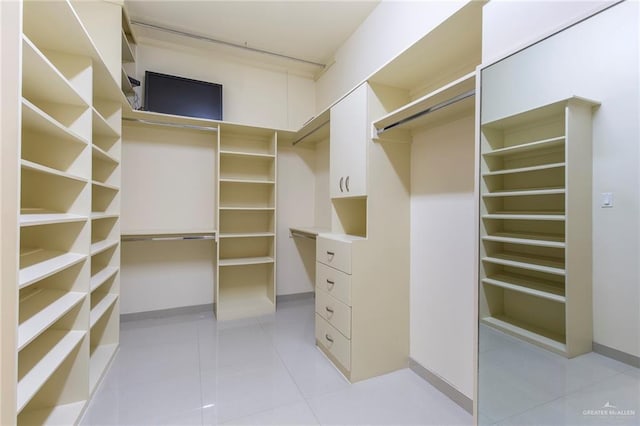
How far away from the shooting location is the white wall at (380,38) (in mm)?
1853

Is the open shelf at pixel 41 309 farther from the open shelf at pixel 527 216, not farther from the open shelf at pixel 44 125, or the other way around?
the open shelf at pixel 527 216

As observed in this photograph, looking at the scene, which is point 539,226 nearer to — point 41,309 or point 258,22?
point 41,309

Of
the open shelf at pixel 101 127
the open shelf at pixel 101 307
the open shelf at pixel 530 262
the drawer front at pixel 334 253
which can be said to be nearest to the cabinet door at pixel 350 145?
the drawer front at pixel 334 253

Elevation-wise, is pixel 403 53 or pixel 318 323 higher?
pixel 403 53

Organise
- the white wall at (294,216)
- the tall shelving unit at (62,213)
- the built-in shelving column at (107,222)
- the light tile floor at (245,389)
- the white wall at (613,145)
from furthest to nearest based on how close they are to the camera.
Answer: the white wall at (294,216), the built-in shelving column at (107,222), the light tile floor at (245,389), the tall shelving unit at (62,213), the white wall at (613,145)

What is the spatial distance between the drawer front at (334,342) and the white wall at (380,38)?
1.96 metres

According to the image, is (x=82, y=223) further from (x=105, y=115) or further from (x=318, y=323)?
(x=318, y=323)

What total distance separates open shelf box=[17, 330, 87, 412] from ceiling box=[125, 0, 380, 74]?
8.73 ft

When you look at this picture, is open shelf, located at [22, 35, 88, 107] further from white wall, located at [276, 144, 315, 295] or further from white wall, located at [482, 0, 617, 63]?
white wall, located at [276, 144, 315, 295]

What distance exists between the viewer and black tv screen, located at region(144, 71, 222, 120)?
111 inches

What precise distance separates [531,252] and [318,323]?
5.60 feet

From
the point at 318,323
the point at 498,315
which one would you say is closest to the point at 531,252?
the point at 498,315

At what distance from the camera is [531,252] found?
3.61ft

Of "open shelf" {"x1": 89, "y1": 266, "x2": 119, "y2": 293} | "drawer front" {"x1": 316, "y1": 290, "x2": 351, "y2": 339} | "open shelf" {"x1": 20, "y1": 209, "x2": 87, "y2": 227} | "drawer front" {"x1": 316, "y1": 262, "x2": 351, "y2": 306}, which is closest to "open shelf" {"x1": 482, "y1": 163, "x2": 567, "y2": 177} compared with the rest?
"drawer front" {"x1": 316, "y1": 262, "x2": 351, "y2": 306}
